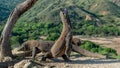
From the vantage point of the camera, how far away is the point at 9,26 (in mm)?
15695

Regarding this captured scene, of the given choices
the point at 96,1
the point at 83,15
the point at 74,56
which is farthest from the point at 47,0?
the point at 74,56

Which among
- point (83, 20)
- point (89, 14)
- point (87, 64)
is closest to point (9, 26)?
point (87, 64)

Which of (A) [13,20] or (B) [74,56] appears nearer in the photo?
(A) [13,20]

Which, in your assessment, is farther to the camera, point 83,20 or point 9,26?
point 83,20

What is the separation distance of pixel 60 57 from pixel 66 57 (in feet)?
3.60

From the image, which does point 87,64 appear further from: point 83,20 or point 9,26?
point 83,20

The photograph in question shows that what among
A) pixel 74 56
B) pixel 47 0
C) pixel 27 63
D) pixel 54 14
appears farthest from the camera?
pixel 47 0

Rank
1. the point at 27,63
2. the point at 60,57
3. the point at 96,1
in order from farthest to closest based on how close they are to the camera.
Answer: the point at 96,1 < the point at 60,57 < the point at 27,63

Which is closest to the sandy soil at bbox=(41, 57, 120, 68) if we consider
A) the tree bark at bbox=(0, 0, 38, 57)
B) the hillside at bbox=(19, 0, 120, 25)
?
the tree bark at bbox=(0, 0, 38, 57)

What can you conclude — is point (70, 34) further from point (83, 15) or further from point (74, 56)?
point (83, 15)

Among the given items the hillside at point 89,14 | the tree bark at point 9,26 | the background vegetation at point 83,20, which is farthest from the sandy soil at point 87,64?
the hillside at point 89,14

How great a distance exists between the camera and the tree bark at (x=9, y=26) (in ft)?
51.0

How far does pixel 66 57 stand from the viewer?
14609mm

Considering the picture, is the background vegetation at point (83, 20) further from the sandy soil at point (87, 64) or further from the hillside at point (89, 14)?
the sandy soil at point (87, 64)
